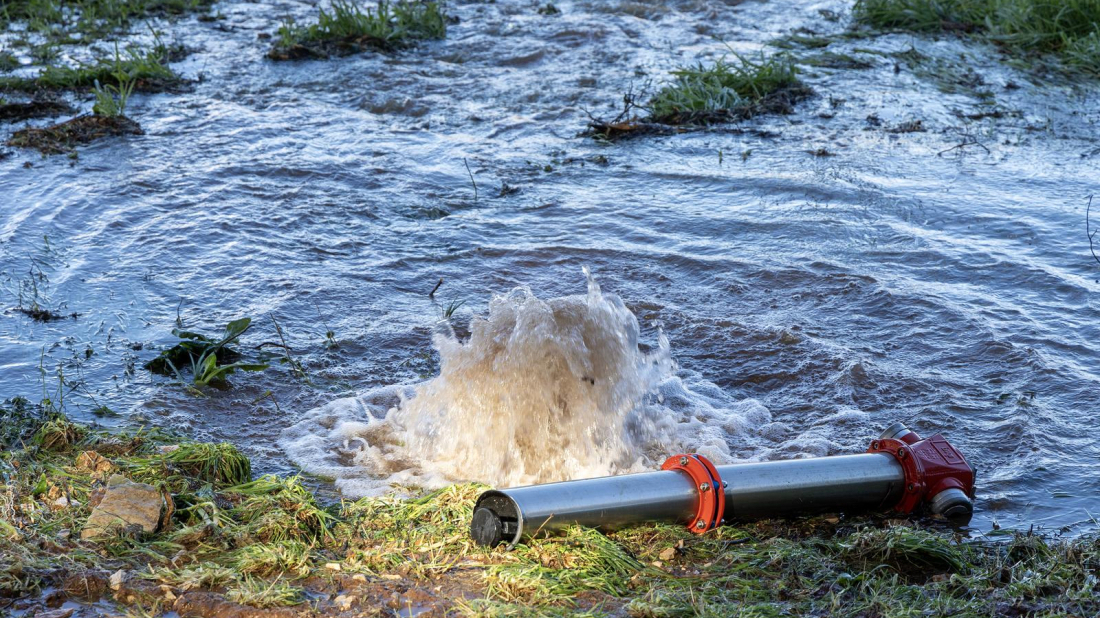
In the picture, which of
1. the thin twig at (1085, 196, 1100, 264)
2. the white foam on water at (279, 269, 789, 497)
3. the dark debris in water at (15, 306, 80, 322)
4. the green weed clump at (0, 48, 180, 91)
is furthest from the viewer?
the green weed clump at (0, 48, 180, 91)

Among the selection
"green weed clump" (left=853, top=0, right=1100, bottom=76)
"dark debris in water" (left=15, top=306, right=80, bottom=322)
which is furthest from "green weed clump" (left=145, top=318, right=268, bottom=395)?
"green weed clump" (left=853, top=0, right=1100, bottom=76)

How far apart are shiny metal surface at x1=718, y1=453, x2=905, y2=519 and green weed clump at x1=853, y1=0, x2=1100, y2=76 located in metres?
6.02

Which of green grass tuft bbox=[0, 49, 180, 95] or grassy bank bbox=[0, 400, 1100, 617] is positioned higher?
green grass tuft bbox=[0, 49, 180, 95]

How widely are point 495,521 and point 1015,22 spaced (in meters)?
7.46

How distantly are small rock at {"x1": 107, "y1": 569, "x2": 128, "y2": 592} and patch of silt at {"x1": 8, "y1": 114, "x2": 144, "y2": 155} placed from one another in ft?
15.8

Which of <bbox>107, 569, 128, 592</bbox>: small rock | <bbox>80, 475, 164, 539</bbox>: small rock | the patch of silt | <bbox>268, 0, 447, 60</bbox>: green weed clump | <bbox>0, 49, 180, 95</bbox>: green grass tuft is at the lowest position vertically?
<bbox>107, 569, 128, 592</bbox>: small rock

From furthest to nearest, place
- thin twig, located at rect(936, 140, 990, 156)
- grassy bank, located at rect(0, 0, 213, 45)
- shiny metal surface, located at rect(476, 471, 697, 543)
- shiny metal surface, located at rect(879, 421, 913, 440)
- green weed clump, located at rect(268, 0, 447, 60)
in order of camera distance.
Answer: grassy bank, located at rect(0, 0, 213, 45)
green weed clump, located at rect(268, 0, 447, 60)
thin twig, located at rect(936, 140, 990, 156)
shiny metal surface, located at rect(879, 421, 913, 440)
shiny metal surface, located at rect(476, 471, 697, 543)

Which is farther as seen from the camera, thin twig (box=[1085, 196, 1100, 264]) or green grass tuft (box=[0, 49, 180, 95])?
green grass tuft (box=[0, 49, 180, 95])

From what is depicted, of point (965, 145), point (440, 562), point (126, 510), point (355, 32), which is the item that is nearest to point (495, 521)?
point (440, 562)

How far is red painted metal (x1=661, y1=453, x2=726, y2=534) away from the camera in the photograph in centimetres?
298

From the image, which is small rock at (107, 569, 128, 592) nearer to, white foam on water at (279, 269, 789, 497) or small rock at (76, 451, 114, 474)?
small rock at (76, 451, 114, 474)

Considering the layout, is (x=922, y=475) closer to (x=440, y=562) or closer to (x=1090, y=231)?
(x=440, y=562)

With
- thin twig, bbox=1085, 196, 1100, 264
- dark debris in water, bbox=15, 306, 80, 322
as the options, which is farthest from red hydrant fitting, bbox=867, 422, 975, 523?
dark debris in water, bbox=15, 306, 80, 322

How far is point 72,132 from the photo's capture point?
23.0 ft
